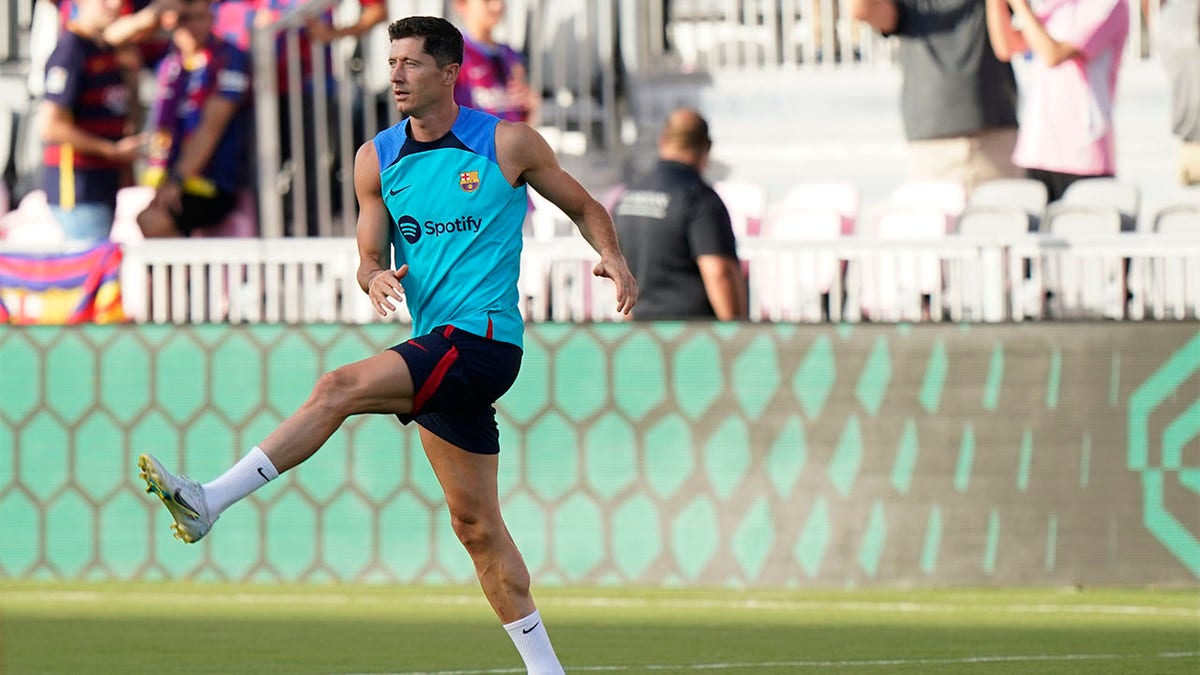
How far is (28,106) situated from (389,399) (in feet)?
37.4

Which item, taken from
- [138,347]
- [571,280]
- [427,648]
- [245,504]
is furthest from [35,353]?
[427,648]

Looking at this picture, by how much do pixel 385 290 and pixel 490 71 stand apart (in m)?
8.05

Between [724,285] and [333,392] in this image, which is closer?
[333,392]

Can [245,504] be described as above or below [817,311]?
below

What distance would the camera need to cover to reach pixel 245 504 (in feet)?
39.4

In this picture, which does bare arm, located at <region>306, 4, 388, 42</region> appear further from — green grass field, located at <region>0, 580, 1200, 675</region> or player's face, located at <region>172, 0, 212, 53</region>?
green grass field, located at <region>0, 580, 1200, 675</region>

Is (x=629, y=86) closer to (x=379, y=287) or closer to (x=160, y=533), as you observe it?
(x=160, y=533)

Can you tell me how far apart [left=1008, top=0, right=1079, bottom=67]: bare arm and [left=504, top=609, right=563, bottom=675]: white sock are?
7.65 m

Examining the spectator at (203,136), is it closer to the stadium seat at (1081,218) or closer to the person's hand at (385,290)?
the stadium seat at (1081,218)

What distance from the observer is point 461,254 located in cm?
695

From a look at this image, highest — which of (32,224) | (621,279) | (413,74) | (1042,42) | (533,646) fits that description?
(1042,42)

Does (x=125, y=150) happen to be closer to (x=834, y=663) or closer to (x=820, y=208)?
(x=820, y=208)

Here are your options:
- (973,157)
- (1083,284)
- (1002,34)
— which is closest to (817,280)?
(1083,284)

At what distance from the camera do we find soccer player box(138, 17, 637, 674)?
22.5ft
